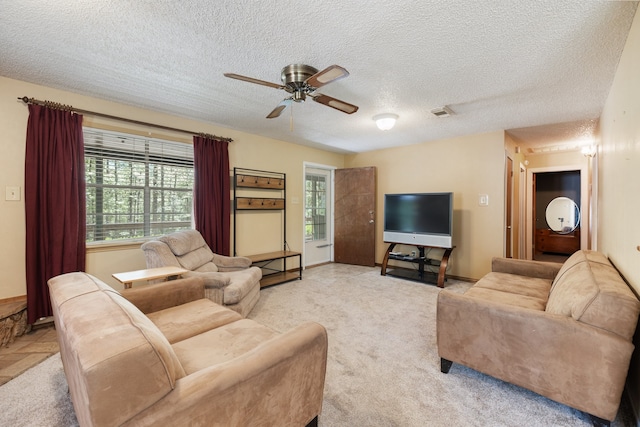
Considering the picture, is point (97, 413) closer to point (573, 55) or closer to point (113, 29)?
point (113, 29)

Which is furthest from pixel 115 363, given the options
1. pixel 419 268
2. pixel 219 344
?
pixel 419 268

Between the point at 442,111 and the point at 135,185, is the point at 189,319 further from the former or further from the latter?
the point at 442,111

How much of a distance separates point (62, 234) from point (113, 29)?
2.04 metres

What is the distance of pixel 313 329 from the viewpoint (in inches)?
52.6

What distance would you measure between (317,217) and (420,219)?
211 centimetres

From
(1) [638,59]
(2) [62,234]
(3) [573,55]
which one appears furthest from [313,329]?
(2) [62,234]

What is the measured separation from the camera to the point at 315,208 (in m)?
5.69

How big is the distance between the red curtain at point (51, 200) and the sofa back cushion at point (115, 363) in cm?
216

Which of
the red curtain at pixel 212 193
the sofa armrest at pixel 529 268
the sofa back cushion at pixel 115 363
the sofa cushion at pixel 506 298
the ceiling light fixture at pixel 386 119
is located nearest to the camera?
the sofa back cushion at pixel 115 363

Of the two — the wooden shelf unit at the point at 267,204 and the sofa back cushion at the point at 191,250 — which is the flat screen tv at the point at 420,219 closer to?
the wooden shelf unit at the point at 267,204

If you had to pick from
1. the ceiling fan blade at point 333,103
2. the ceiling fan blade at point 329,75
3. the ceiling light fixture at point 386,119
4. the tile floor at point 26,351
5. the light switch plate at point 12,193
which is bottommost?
the tile floor at point 26,351

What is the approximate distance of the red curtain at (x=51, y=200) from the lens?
2559mm

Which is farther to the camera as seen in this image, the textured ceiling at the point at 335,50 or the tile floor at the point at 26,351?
the tile floor at the point at 26,351

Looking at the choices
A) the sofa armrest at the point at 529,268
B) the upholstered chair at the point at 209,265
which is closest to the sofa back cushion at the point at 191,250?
the upholstered chair at the point at 209,265
